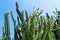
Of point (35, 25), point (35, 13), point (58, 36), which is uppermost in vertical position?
point (35, 13)

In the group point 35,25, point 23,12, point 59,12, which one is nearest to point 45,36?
point 35,25

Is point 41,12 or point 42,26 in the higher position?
point 41,12

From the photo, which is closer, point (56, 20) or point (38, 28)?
point (38, 28)

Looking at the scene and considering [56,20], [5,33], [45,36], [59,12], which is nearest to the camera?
[45,36]

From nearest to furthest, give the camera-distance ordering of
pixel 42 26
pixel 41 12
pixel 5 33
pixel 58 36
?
pixel 42 26, pixel 41 12, pixel 5 33, pixel 58 36

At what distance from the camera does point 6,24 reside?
11.5 m

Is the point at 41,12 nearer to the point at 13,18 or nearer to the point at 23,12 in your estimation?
the point at 23,12

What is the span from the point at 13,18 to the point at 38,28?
9.47 feet

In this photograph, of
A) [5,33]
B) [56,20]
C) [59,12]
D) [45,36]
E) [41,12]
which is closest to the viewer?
[45,36]

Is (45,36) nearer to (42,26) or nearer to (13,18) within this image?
(42,26)

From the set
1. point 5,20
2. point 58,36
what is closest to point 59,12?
point 58,36

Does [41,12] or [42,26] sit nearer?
[42,26]

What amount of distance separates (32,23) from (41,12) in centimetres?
183

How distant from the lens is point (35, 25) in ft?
30.8
